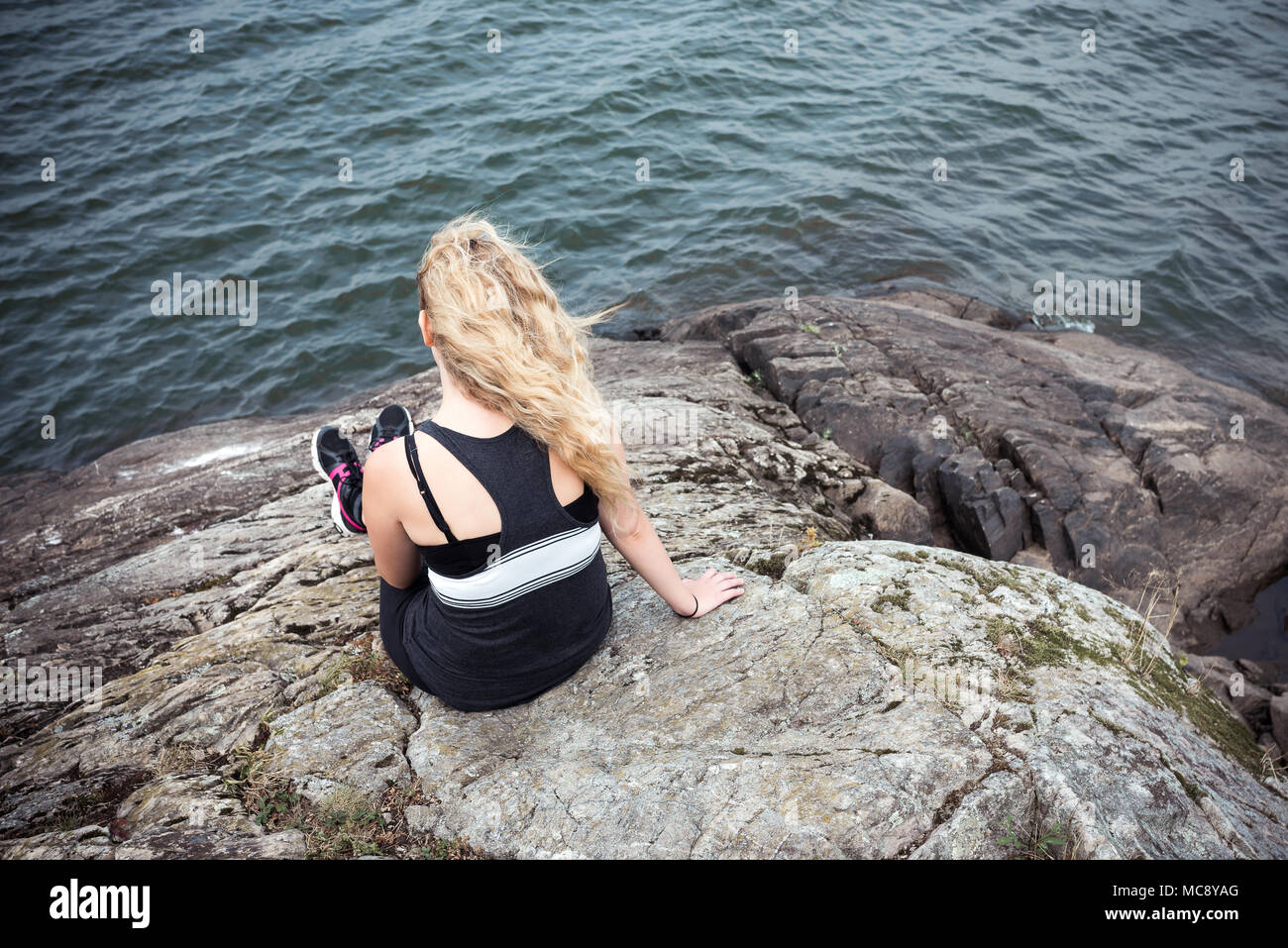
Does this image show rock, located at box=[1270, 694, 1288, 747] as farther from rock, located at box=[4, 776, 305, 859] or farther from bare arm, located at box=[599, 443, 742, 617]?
rock, located at box=[4, 776, 305, 859]

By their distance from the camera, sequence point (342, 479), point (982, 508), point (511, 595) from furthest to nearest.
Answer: point (982, 508)
point (342, 479)
point (511, 595)

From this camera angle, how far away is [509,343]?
3150 millimetres

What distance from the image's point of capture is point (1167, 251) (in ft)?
44.3

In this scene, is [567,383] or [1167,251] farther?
[1167,251]

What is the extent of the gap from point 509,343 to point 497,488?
583mm

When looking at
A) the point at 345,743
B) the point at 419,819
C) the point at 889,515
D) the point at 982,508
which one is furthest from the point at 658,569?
the point at 982,508

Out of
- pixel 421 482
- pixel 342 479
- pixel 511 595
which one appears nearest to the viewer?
pixel 421 482

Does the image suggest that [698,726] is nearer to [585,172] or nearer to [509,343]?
[509,343]

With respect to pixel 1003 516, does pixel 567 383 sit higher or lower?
higher

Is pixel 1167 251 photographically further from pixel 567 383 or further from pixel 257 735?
pixel 257 735

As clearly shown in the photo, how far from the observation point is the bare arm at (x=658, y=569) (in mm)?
3658

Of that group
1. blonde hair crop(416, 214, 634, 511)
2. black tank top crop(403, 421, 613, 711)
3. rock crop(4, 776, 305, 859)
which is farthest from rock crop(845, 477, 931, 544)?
rock crop(4, 776, 305, 859)

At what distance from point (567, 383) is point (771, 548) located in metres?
2.18
